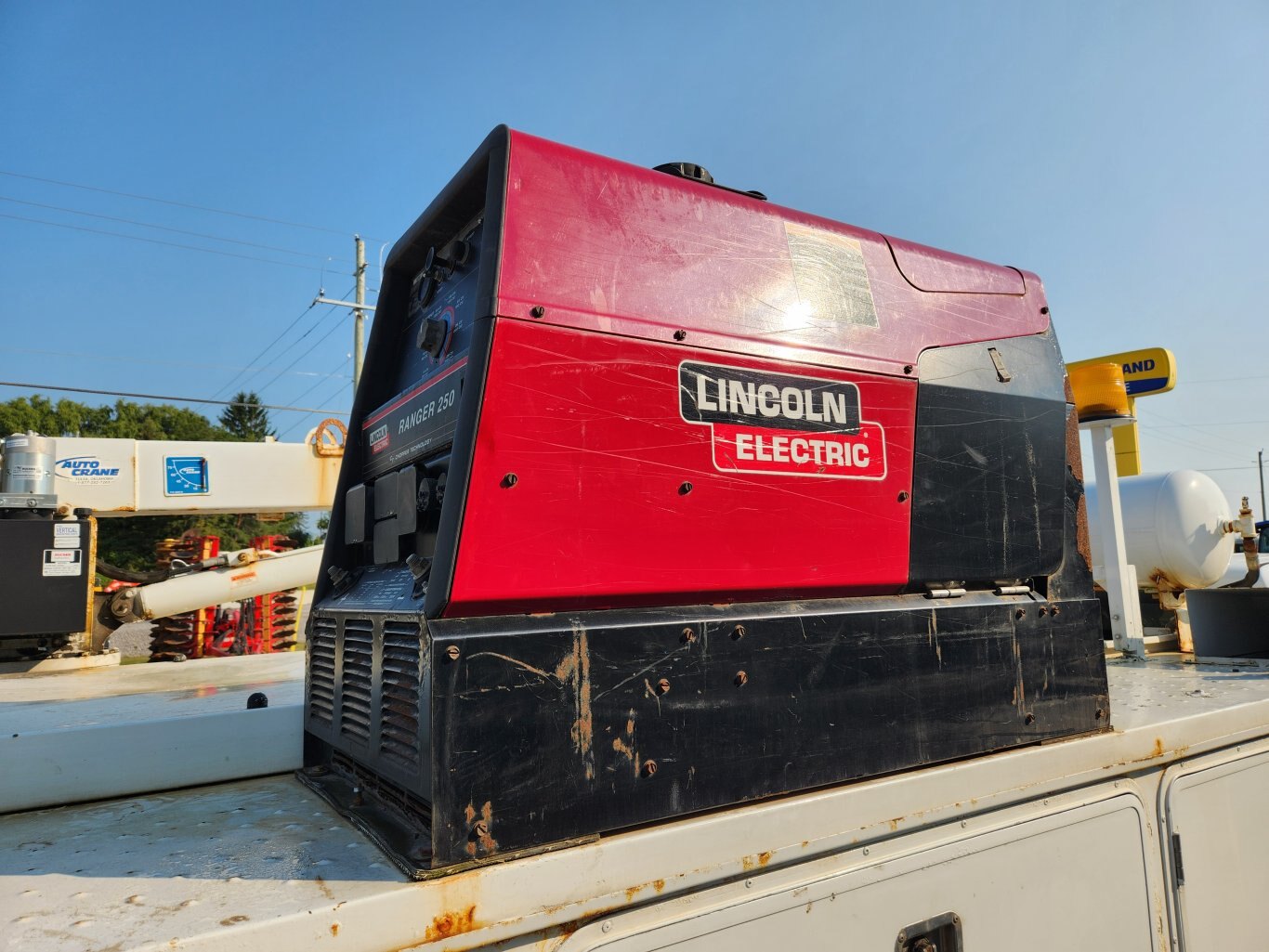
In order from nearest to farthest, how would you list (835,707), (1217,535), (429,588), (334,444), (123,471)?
(429,588), (835,707), (123,471), (1217,535), (334,444)

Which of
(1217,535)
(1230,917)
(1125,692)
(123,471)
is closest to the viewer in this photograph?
(1230,917)

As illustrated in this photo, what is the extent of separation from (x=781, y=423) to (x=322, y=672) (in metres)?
1.20

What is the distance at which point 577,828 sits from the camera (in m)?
1.42

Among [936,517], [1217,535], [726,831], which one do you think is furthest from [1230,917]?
[1217,535]

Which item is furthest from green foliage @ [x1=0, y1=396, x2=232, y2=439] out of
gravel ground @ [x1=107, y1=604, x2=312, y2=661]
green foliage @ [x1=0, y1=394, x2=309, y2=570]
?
gravel ground @ [x1=107, y1=604, x2=312, y2=661]

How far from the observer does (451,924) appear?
124 centimetres

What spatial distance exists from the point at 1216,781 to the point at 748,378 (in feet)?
5.57

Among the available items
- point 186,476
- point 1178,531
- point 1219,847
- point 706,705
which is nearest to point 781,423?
point 706,705

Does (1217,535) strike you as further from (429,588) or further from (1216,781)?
(429,588)

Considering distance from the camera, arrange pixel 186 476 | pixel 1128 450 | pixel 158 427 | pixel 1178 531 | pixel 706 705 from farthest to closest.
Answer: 1. pixel 158 427
2. pixel 1128 450
3. pixel 1178 531
4. pixel 186 476
5. pixel 706 705

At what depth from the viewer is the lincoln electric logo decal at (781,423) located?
1.69 metres

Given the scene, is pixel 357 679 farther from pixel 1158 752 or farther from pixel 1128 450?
pixel 1128 450

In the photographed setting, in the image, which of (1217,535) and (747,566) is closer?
(747,566)

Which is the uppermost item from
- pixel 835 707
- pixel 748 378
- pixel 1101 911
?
pixel 748 378
